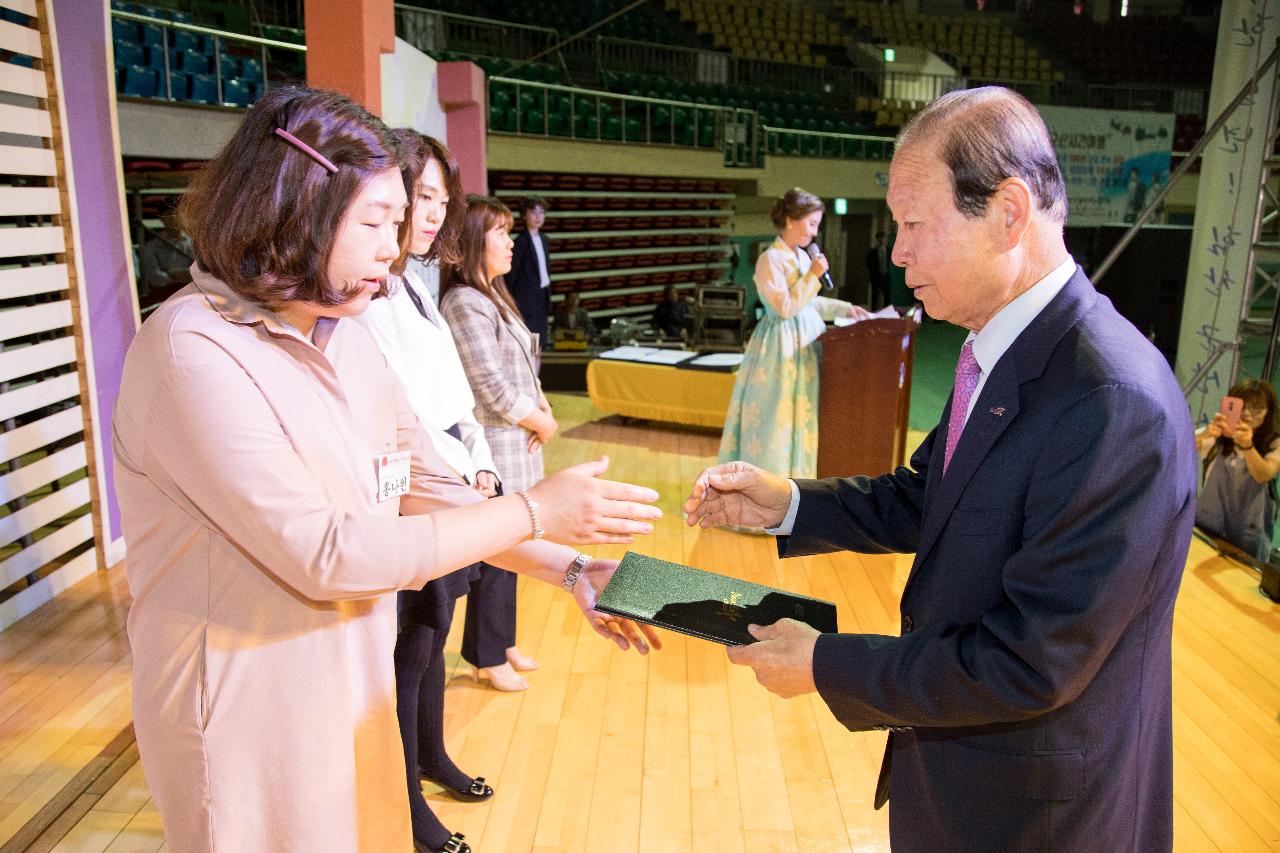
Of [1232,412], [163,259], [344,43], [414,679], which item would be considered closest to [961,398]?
[414,679]

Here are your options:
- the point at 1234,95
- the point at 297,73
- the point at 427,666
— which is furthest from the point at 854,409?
the point at 297,73

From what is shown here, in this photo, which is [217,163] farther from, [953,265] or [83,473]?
[83,473]

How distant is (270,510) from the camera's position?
3.44ft

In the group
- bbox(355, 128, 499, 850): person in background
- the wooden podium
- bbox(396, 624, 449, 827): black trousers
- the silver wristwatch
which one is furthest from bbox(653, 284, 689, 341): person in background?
the silver wristwatch

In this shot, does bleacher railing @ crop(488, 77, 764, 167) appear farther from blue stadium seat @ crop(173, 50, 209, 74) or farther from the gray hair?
the gray hair

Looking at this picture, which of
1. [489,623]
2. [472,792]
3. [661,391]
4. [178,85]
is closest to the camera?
[472,792]

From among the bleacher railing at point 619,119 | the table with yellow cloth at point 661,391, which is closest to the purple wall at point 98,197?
the table with yellow cloth at point 661,391

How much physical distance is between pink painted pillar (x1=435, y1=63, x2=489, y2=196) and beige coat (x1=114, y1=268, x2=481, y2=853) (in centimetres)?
550

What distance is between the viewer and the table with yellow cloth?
668 cm

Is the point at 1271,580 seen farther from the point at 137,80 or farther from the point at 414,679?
the point at 137,80

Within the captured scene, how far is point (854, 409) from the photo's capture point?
4.69 meters

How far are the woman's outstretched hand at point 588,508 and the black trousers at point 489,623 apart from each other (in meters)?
1.83

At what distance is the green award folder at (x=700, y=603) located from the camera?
1416 mm

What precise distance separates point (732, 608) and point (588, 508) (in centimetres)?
37
